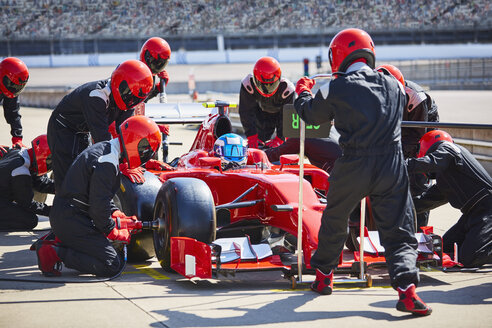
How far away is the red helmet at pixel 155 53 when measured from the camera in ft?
30.2

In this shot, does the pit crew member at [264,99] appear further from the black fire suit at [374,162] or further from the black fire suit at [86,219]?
the black fire suit at [374,162]

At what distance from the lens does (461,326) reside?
4730mm

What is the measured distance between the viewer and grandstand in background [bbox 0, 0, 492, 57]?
4709cm

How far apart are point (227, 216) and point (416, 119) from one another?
98.3 inches

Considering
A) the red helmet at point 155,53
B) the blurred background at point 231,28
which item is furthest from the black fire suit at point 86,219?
the blurred background at point 231,28

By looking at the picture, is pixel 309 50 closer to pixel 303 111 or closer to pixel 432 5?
pixel 432 5

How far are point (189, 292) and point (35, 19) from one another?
47081 millimetres

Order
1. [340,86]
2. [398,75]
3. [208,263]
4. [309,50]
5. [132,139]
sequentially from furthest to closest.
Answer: [309,50]
[398,75]
[132,139]
[208,263]
[340,86]

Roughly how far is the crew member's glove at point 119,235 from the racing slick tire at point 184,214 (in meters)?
0.35

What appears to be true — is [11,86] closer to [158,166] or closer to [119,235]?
[158,166]

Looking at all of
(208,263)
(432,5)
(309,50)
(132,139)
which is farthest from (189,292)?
(432,5)

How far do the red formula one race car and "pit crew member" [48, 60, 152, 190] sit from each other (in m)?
0.52

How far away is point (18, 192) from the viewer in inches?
332

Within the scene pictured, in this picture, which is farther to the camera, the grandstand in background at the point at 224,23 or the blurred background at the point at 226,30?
the grandstand in background at the point at 224,23
